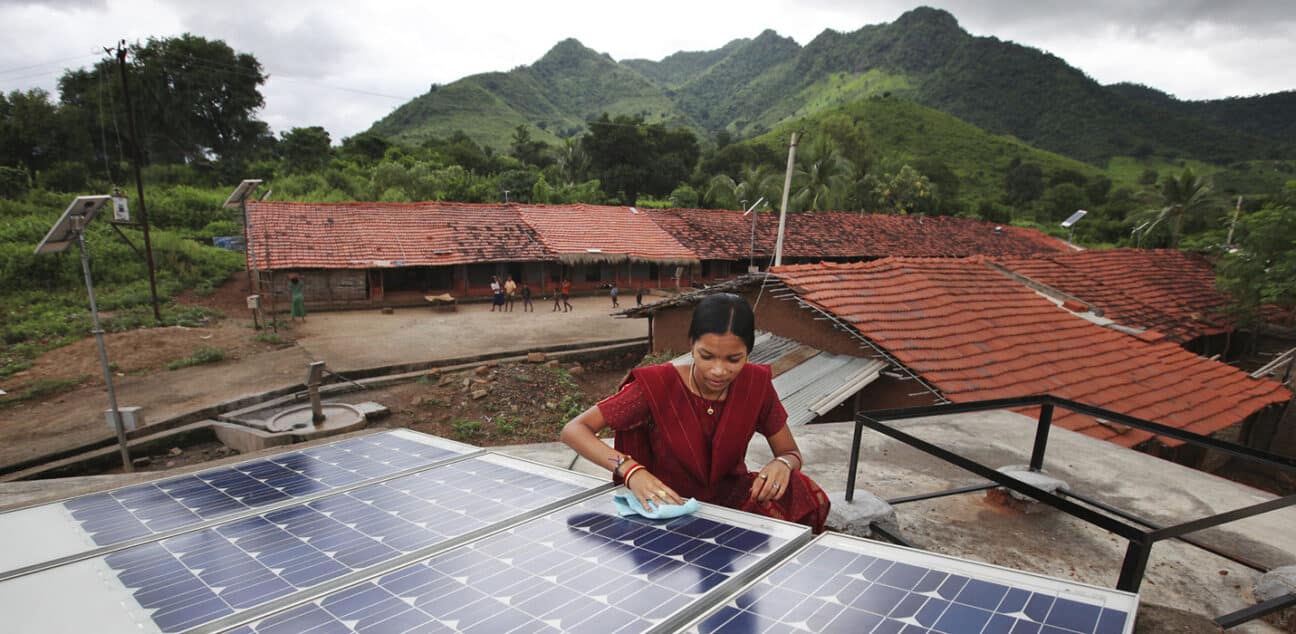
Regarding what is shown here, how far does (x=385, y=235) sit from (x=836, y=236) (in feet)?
63.3

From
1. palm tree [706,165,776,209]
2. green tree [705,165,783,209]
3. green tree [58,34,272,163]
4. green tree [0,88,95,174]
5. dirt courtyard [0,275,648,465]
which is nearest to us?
dirt courtyard [0,275,648,465]

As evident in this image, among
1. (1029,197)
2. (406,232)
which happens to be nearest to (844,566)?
(406,232)

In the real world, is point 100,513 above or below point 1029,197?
below

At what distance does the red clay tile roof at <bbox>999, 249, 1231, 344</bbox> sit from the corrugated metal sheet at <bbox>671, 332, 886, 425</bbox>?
8.26 metres

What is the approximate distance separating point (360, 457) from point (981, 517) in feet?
13.3

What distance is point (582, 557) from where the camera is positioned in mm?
1717

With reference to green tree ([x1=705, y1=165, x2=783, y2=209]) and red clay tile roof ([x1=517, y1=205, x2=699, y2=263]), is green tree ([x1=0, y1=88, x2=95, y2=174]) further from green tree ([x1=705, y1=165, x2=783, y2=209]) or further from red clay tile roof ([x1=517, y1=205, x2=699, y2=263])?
green tree ([x1=705, y1=165, x2=783, y2=209])

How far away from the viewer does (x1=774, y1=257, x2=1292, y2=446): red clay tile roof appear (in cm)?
690

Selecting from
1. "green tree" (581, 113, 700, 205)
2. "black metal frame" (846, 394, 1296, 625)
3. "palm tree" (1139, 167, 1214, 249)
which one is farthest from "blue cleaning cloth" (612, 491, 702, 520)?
"green tree" (581, 113, 700, 205)

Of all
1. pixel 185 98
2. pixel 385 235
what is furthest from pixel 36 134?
pixel 385 235

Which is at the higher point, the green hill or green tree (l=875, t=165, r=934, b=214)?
the green hill

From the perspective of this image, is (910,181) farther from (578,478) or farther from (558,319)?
(578,478)

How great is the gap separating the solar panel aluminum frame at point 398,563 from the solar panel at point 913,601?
2.83 ft

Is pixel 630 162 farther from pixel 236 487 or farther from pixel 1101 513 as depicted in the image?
pixel 1101 513
